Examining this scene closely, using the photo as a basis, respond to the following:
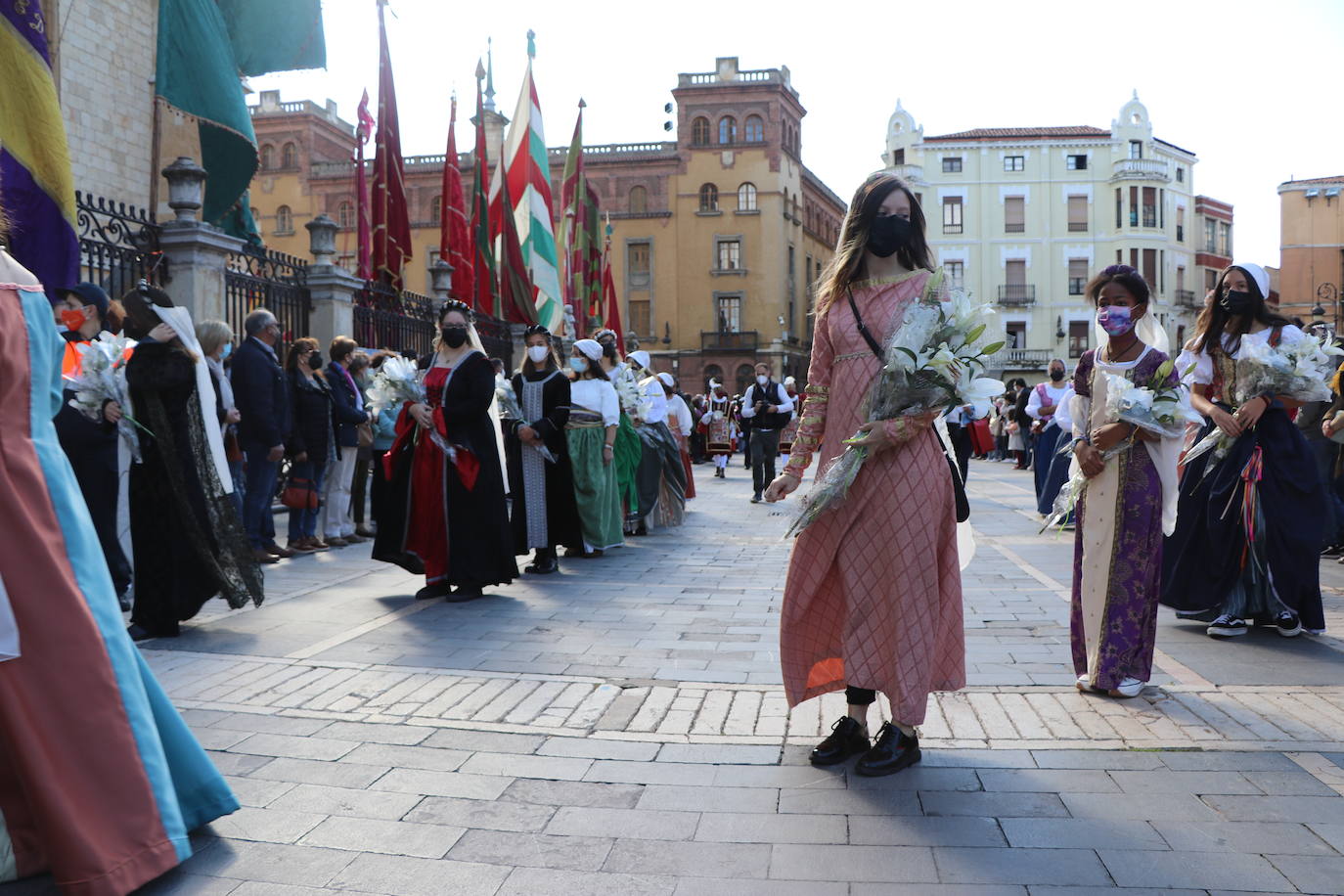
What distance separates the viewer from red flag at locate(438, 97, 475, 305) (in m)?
21.3

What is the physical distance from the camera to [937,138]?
6141cm

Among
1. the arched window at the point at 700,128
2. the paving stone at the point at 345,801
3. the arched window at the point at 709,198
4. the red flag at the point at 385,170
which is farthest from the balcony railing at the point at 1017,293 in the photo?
the paving stone at the point at 345,801

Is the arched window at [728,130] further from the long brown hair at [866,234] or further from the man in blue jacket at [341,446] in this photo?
the long brown hair at [866,234]

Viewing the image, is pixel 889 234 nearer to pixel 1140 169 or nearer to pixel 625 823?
pixel 625 823

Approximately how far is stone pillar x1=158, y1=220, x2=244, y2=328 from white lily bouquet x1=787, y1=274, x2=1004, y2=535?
9241 mm

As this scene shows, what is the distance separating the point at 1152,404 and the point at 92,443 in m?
6.06

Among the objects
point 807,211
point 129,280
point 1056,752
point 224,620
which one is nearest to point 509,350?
point 129,280

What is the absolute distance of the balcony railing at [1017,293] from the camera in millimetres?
60281

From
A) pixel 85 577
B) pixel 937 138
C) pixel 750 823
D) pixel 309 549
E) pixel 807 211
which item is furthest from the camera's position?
pixel 807 211

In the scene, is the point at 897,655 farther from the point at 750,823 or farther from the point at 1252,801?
the point at 1252,801

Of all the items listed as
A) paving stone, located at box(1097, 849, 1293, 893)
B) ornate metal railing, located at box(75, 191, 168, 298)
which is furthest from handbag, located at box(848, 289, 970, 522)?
ornate metal railing, located at box(75, 191, 168, 298)

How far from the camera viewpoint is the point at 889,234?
4066 mm

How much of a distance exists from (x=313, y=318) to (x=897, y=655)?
483 inches

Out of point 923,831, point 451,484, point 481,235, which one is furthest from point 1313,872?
point 481,235
